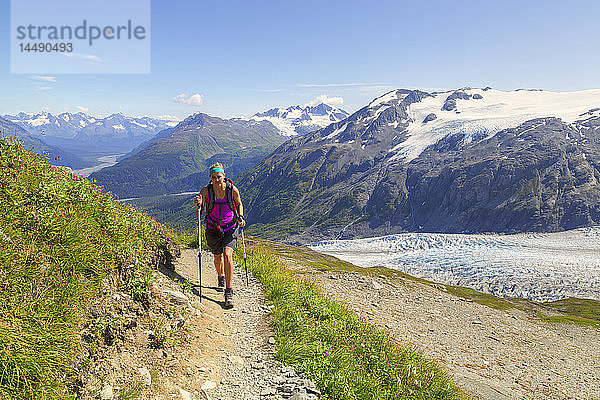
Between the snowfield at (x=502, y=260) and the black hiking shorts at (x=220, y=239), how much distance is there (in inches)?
4628

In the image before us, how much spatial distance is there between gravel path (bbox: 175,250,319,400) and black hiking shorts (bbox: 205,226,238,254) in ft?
5.22

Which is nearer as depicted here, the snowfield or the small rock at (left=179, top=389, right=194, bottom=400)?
the small rock at (left=179, top=389, right=194, bottom=400)

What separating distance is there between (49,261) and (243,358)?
4.04 meters

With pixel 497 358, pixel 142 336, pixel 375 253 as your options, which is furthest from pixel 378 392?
pixel 375 253

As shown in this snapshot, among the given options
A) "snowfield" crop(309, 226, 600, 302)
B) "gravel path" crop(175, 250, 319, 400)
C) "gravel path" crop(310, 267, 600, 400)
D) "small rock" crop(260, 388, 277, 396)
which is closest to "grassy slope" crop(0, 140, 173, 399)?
"gravel path" crop(175, 250, 319, 400)

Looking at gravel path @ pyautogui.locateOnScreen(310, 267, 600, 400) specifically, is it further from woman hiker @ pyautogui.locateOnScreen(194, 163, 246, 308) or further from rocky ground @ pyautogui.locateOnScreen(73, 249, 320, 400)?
woman hiker @ pyautogui.locateOnScreen(194, 163, 246, 308)

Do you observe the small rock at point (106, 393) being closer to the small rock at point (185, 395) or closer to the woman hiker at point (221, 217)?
the small rock at point (185, 395)

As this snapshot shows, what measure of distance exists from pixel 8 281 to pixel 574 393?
71.0ft

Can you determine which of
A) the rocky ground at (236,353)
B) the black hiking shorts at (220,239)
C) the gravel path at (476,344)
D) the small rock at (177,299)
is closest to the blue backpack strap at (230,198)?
the black hiking shorts at (220,239)

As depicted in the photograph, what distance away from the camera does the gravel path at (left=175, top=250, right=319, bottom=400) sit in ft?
18.7

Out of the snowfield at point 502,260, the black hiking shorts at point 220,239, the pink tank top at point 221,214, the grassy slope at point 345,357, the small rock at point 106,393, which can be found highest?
the pink tank top at point 221,214

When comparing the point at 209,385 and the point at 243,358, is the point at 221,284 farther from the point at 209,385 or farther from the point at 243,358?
the point at 209,385

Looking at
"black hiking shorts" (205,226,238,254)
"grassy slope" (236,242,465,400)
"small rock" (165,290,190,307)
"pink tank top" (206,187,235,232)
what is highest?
"pink tank top" (206,187,235,232)

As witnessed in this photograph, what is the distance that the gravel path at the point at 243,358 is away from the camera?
224 inches
